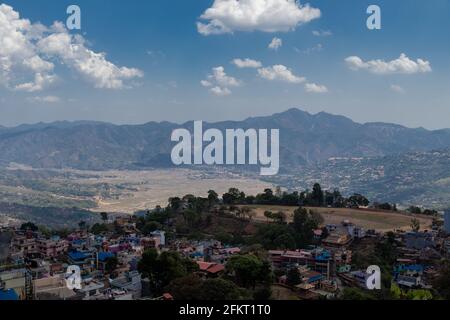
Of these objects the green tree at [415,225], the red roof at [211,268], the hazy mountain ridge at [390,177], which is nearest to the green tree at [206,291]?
the red roof at [211,268]

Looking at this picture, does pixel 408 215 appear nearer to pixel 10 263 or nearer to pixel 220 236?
pixel 220 236

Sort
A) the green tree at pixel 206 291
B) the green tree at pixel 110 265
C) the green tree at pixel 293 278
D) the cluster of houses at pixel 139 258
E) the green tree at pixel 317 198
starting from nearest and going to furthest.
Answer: the green tree at pixel 206 291
the cluster of houses at pixel 139 258
the green tree at pixel 293 278
the green tree at pixel 110 265
the green tree at pixel 317 198

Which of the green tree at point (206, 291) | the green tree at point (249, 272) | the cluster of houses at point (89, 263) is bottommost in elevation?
the cluster of houses at point (89, 263)

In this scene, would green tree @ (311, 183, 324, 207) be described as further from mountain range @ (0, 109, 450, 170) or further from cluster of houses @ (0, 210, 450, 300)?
mountain range @ (0, 109, 450, 170)

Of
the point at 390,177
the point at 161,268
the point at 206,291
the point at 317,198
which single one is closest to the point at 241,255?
the point at 161,268

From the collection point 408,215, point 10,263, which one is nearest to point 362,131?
point 408,215

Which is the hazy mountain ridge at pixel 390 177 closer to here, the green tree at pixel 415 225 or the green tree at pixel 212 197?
A: the green tree at pixel 212 197

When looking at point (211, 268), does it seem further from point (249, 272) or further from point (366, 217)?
point (366, 217)
